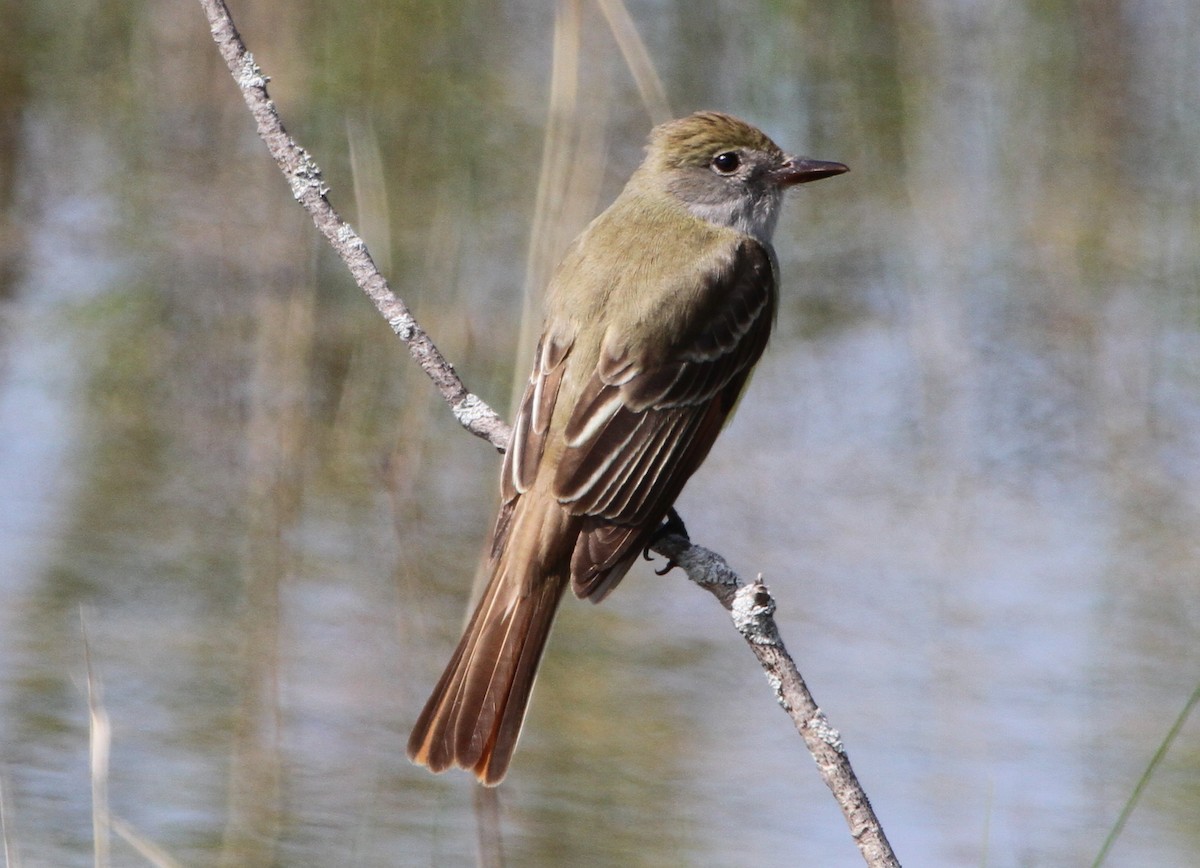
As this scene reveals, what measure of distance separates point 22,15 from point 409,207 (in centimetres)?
225

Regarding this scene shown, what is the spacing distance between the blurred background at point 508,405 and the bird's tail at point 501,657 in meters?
0.27

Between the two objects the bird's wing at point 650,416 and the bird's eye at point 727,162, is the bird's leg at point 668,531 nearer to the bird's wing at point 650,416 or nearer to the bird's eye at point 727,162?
the bird's wing at point 650,416

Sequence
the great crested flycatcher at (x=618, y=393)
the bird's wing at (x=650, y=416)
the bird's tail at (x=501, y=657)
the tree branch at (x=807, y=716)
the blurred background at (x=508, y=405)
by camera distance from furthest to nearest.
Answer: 1. the blurred background at (x=508, y=405)
2. the bird's wing at (x=650, y=416)
3. the great crested flycatcher at (x=618, y=393)
4. the bird's tail at (x=501, y=657)
5. the tree branch at (x=807, y=716)

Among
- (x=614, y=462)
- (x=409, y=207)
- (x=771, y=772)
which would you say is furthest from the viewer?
(x=409, y=207)

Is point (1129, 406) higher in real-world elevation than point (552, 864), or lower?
higher

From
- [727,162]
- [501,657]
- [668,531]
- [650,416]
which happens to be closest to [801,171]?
[727,162]

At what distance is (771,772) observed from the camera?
5.60 metres

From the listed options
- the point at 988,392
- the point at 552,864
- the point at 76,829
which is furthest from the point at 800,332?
the point at 76,829

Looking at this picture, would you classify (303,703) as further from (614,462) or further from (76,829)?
(614,462)

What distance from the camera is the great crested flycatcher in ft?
12.3

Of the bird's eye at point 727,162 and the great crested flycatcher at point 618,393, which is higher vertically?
the bird's eye at point 727,162

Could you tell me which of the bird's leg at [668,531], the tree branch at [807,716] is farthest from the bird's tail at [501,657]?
the tree branch at [807,716]

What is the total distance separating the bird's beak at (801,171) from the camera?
481cm

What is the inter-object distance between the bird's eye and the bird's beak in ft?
0.34
